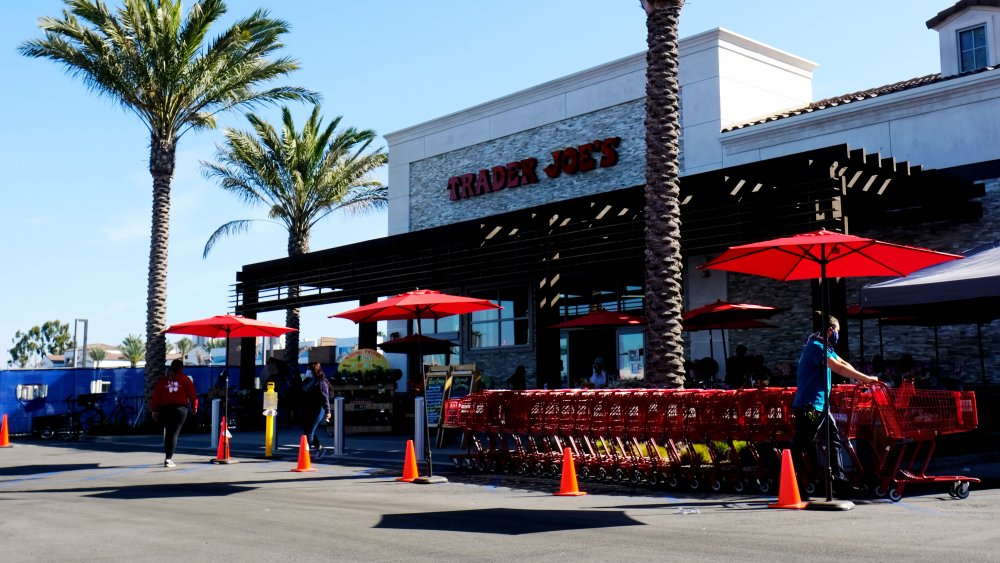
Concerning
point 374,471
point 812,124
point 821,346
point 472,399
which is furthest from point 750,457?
point 812,124

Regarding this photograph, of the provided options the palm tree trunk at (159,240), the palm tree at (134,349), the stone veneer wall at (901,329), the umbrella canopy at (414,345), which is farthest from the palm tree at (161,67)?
the palm tree at (134,349)

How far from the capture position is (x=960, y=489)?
10414mm

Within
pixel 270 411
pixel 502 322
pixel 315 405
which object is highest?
pixel 502 322

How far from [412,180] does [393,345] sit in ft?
27.9

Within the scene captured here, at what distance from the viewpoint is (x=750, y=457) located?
12.0m

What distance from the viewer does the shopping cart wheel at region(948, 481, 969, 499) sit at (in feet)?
34.2

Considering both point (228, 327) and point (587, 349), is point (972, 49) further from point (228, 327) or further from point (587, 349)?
point (228, 327)

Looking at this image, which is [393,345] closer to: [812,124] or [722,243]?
[722,243]

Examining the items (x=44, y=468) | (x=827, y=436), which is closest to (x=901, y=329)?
(x=827, y=436)

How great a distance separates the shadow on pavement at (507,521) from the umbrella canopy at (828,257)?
3.47 meters

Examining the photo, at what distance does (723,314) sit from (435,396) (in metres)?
6.50

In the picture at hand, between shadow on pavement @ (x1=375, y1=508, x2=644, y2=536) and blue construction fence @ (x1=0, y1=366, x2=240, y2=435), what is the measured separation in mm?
21060

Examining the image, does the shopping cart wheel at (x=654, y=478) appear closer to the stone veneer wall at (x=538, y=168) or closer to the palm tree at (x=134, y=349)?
the stone veneer wall at (x=538, y=168)

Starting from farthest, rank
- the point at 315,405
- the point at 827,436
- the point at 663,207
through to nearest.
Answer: the point at 315,405
the point at 663,207
the point at 827,436
